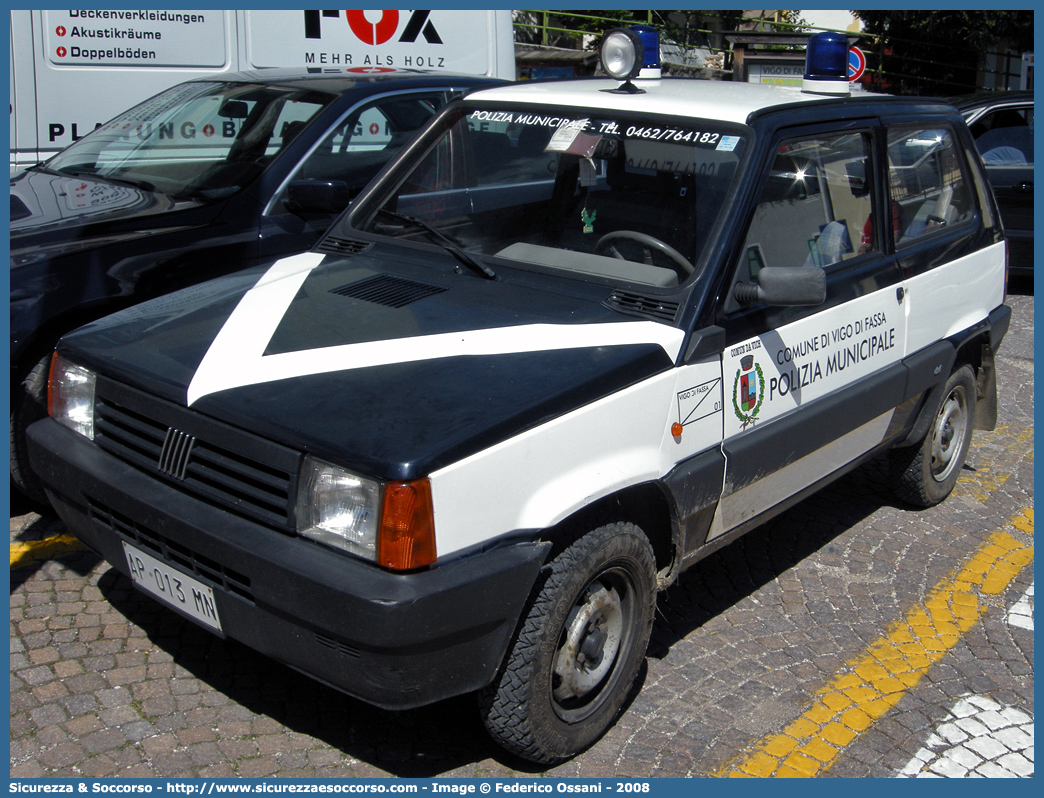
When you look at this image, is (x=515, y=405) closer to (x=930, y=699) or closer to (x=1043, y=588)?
(x=930, y=699)

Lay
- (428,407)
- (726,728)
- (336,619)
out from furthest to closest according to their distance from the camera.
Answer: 1. (726,728)
2. (428,407)
3. (336,619)

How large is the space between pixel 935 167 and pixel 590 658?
117 inches

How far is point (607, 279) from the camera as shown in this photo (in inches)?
137

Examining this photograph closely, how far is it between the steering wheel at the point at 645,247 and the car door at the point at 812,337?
18 centimetres

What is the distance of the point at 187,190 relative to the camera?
16.2 feet

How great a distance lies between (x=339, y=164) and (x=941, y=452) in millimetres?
3428

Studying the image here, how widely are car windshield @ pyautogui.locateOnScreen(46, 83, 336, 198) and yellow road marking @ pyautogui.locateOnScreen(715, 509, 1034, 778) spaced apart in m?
3.50

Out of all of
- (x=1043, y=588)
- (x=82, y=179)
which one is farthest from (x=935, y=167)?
(x=82, y=179)

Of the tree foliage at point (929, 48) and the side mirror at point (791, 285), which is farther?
the tree foliage at point (929, 48)

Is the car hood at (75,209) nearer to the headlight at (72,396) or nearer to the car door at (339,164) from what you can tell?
the car door at (339,164)

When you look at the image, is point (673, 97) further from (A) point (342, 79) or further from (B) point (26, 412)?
(B) point (26, 412)

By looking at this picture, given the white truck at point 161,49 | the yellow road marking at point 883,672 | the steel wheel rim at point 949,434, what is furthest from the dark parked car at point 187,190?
the steel wheel rim at point 949,434

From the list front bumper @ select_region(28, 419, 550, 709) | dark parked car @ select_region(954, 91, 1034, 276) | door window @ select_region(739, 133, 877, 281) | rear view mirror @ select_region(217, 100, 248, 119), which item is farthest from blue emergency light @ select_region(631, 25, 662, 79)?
dark parked car @ select_region(954, 91, 1034, 276)

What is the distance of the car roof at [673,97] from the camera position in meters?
3.71
